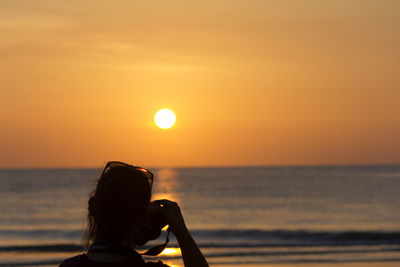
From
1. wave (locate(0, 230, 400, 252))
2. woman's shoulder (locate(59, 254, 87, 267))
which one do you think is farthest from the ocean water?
woman's shoulder (locate(59, 254, 87, 267))

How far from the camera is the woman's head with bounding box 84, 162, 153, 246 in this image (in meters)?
2.08

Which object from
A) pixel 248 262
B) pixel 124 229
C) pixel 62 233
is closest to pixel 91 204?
pixel 124 229

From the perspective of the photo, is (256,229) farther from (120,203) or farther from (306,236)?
(120,203)

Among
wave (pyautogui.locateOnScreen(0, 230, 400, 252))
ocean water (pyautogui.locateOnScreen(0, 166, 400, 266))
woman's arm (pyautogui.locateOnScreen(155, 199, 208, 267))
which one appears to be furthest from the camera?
wave (pyautogui.locateOnScreen(0, 230, 400, 252))

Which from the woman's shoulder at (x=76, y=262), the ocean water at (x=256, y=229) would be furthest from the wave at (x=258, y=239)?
the woman's shoulder at (x=76, y=262)

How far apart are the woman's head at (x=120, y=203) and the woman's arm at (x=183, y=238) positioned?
0.22 ft

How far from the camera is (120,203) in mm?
2088

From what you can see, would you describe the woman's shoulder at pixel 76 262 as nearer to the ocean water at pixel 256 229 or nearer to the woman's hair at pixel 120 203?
the woman's hair at pixel 120 203

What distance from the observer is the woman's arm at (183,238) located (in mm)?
2031

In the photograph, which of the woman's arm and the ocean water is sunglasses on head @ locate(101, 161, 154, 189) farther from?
the ocean water

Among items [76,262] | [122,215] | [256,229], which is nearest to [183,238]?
[122,215]

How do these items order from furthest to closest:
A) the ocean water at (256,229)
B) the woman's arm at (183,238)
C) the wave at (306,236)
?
A: the wave at (306,236), the ocean water at (256,229), the woman's arm at (183,238)

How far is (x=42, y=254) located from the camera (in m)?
19.4

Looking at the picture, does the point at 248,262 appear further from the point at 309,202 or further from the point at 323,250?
the point at 309,202
